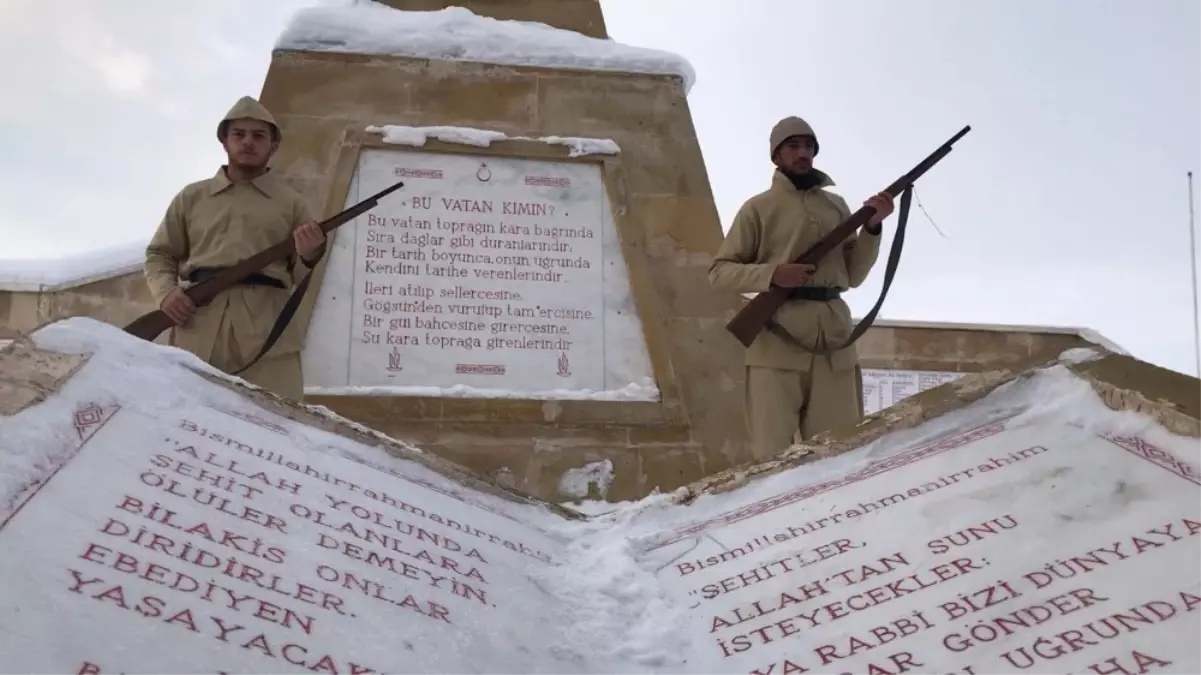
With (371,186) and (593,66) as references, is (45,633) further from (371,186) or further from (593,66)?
(593,66)

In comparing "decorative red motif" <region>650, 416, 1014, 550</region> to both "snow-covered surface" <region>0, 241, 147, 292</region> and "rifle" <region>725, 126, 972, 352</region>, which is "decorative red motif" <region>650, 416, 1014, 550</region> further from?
"snow-covered surface" <region>0, 241, 147, 292</region>

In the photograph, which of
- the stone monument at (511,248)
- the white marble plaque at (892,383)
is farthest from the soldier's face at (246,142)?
the white marble plaque at (892,383)

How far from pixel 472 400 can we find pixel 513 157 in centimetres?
135

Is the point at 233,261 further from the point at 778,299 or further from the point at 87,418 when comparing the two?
the point at 778,299

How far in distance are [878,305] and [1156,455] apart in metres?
2.09

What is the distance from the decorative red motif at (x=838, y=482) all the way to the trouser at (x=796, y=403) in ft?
4.86

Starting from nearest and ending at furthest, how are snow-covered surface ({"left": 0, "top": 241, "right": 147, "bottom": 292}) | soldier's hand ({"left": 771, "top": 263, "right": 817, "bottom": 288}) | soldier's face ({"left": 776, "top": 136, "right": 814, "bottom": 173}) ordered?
soldier's hand ({"left": 771, "top": 263, "right": 817, "bottom": 288}) < soldier's face ({"left": 776, "top": 136, "right": 814, "bottom": 173}) < snow-covered surface ({"left": 0, "top": 241, "right": 147, "bottom": 292})

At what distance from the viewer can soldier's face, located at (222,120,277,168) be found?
11.7ft

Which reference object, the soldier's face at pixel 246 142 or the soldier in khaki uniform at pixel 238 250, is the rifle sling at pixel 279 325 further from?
the soldier's face at pixel 246 142

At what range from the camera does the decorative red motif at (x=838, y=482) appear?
6.71 feet

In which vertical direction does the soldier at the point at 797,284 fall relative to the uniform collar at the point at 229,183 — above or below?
below

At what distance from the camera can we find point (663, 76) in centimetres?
527

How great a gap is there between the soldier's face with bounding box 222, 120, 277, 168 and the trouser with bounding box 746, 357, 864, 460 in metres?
2.09

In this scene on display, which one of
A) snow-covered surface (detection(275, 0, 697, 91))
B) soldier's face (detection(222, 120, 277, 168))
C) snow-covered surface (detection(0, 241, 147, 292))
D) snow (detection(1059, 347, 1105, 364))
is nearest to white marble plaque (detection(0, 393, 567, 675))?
snow (detection(1059, 347, 1105, 364))
